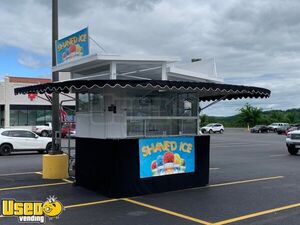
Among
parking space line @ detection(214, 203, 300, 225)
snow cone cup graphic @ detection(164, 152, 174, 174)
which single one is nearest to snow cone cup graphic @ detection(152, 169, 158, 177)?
snow cone cup graphic @ detection(164, 152, 174, 174)

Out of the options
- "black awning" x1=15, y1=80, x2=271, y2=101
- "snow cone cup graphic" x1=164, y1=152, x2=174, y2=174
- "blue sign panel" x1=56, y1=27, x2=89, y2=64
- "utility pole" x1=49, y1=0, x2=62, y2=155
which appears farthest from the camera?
"utility pole" x1=49, y1=0, x2=62, y2=155

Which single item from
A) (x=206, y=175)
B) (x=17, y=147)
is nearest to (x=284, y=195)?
(x=206, y=175)

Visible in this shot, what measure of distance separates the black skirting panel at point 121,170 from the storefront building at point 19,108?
116ft

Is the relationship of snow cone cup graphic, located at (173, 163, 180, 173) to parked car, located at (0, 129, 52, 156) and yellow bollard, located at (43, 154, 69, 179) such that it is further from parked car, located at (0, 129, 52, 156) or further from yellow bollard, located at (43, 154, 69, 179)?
parked car, located at (0, 129, 52, 156)

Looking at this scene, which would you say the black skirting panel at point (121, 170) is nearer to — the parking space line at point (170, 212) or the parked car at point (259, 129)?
the parking space line at point (170, 212)

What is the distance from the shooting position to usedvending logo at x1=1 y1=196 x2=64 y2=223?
7402 mm

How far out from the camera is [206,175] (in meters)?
11.2

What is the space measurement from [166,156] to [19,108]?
4010cm

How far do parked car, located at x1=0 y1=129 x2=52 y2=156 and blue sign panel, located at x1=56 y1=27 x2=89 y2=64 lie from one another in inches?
428

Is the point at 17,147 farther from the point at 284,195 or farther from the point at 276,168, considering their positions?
the point at 284,195

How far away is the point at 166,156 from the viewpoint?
10.3 m

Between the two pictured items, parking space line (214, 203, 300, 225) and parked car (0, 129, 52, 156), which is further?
parked car (0, 129, 52, 156)

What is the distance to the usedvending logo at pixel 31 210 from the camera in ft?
24.3

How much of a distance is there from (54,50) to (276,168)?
8.92 metres
